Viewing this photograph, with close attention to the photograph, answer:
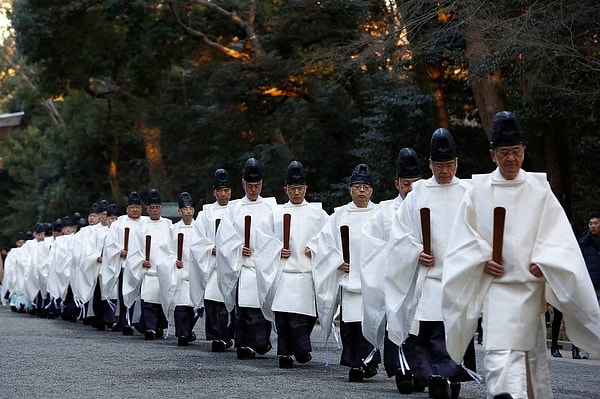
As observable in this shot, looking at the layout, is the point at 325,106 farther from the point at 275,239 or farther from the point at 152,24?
the point at 275,239

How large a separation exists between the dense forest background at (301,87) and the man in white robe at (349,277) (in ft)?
17.7

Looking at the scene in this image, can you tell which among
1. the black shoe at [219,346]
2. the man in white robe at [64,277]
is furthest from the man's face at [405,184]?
the man in white robe at [64,277]

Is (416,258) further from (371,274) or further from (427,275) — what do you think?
(371,274)

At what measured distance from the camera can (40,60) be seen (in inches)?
1561

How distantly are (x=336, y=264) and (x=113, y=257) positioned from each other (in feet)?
29.1

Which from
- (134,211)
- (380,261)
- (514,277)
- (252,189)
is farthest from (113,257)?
(514,277)

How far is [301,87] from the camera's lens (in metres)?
31.0

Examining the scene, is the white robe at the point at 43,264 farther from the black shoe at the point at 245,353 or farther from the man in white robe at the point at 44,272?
the black shoe at the point at 245,353

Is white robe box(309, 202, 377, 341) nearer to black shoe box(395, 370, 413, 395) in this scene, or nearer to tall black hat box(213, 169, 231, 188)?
black shoe box(395, 370, 413, 395)

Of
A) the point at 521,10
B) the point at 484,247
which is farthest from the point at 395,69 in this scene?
the point at 484,247

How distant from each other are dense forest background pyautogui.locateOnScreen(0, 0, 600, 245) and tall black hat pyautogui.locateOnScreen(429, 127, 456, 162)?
7218 millimetres

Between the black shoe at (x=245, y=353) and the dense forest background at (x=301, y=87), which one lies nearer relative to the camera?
the black shoe at (x=245, y=353)

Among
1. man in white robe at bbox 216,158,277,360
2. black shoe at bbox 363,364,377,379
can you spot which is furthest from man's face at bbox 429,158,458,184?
man in white robe at bbox 216,158,277,360

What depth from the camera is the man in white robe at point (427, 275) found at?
10.1 meters
